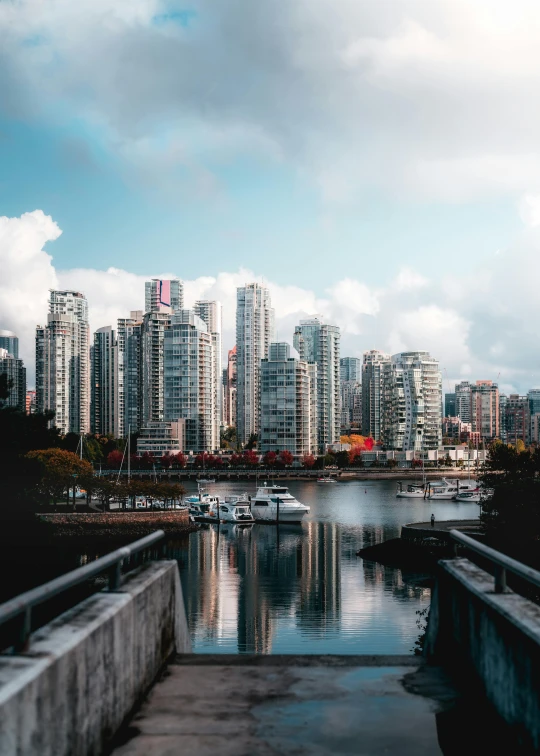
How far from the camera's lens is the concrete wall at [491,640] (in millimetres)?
6047

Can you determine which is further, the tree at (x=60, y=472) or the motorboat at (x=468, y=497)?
the motorboat at (x=468, y=497)

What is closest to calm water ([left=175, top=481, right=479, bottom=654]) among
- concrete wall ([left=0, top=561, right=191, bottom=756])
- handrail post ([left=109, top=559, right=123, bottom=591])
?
concrete wall ([left=0, top=561, right=191, bottom=756])

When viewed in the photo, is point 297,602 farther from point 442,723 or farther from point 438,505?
point 438,505

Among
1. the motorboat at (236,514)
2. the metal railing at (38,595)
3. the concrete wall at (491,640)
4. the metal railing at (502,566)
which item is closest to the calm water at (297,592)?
the motorboat at (236,514)

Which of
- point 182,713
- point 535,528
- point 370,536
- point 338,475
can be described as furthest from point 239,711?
point 338,475

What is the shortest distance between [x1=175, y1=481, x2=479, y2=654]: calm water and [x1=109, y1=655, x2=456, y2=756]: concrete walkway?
2467 cm

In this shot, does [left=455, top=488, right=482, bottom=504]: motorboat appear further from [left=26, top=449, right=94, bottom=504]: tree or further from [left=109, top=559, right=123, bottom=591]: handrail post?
[left=109, top=559, right=123, bottom=591]: handrail post

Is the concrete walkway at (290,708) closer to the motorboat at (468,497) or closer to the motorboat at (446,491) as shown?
the motorboat at (468,497)

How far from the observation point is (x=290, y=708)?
7117 millimetres

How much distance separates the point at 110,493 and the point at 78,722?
76215 millimetres

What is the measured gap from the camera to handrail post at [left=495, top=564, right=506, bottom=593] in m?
7.41

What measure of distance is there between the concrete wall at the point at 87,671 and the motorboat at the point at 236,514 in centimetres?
7838

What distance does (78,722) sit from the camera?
566cm

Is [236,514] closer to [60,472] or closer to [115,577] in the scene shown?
[60,472]
